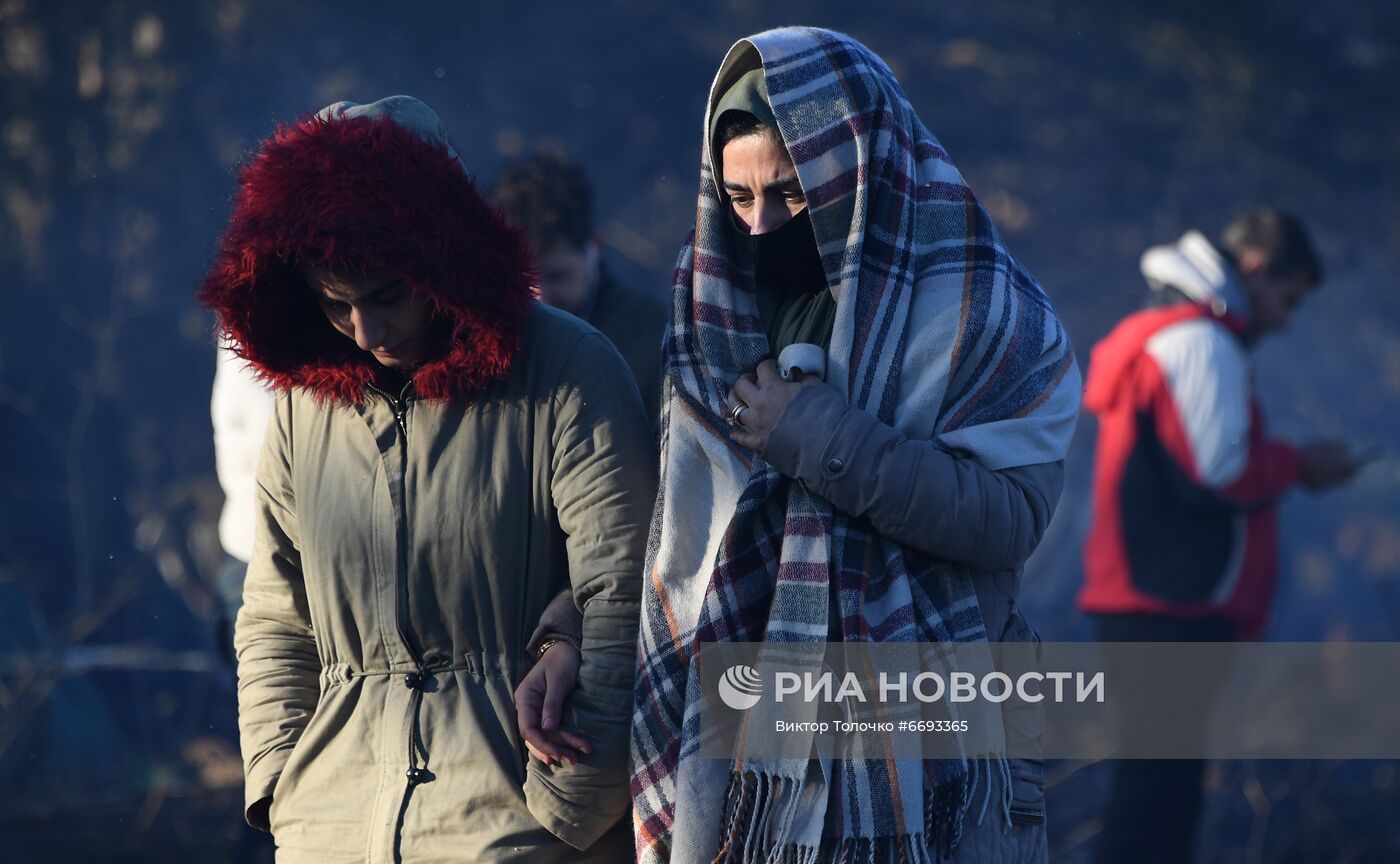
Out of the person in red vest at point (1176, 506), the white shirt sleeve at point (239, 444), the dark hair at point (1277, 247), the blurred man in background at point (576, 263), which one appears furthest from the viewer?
the dark hair at point (1277, 247)

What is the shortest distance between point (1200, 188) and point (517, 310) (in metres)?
4.04

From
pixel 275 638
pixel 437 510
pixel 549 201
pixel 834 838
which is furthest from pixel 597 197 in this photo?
pixel 834 838

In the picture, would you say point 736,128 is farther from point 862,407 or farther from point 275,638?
point 275,638

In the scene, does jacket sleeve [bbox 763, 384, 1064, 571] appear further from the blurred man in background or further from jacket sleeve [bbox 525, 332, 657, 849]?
the blurred man in background

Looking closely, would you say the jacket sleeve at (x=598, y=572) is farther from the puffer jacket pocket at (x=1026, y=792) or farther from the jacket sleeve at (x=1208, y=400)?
the jacket sleeve at (x=1208, y=400)

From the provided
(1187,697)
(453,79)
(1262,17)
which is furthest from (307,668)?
(1262,17)

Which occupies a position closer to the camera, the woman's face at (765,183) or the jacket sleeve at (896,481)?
the jacket sleeve at (896,481)

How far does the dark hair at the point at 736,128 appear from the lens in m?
2.06

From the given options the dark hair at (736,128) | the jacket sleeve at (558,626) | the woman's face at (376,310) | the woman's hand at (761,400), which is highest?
the dark hair at (736,128)

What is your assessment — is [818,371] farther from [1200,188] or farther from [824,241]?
[1200,188]

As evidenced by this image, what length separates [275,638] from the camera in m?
2.29

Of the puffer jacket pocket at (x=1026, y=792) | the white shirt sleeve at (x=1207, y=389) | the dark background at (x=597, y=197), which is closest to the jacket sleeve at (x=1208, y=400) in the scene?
the white shirt sleeve at (x=1207, y=389)

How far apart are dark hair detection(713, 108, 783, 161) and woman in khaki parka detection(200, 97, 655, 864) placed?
12.9 inches

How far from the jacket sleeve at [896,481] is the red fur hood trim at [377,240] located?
1.48 ft
